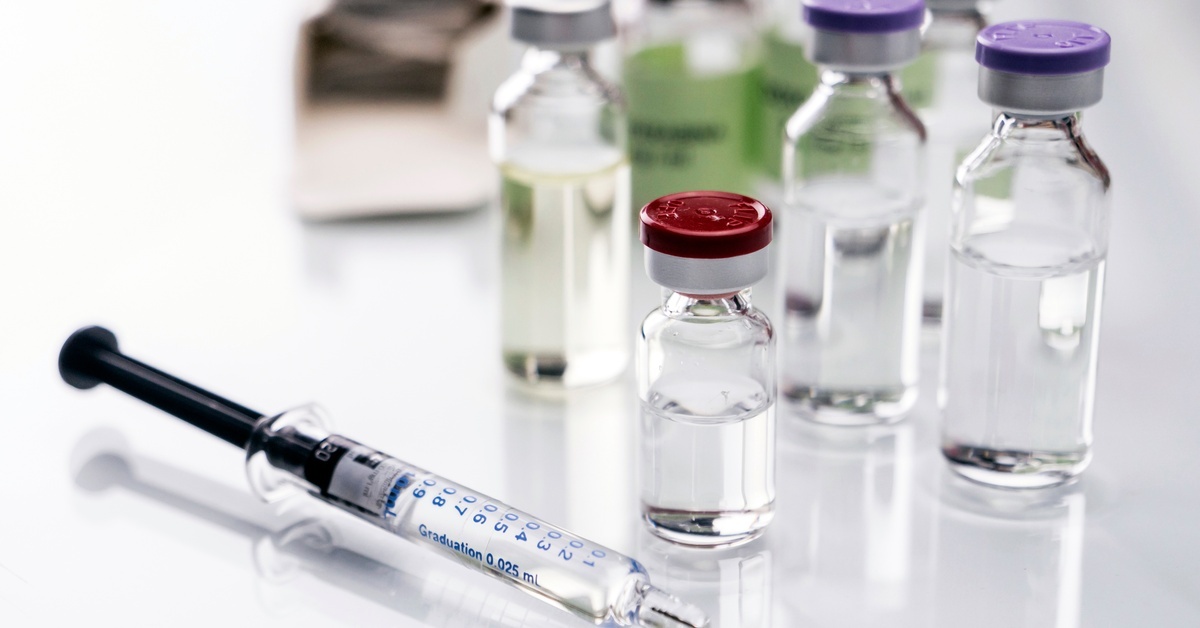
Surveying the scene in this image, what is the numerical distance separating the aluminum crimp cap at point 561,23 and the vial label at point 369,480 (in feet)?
1.11

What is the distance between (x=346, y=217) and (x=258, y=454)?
498mm

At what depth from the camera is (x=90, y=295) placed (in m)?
1.38

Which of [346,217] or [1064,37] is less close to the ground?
[1064,37]

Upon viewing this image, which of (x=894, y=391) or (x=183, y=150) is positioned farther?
(x=183, y=150)

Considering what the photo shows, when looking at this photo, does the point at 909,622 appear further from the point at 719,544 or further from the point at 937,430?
the point at 937,430

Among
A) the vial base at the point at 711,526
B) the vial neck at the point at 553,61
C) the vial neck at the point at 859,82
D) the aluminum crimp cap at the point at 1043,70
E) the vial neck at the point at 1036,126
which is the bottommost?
the vial base at the point at 711,526

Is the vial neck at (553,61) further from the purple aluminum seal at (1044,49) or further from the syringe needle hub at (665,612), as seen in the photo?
the syringe needle hub at (665,612)

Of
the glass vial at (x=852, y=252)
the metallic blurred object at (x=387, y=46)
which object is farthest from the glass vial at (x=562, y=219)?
the metallic blurred object at (x=387, y=46)

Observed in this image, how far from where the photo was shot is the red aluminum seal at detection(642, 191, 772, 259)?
883 mm

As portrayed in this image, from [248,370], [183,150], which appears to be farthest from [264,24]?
[248,370]

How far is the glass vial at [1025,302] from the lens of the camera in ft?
3.25

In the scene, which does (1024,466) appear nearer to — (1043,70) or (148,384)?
(1043,70)

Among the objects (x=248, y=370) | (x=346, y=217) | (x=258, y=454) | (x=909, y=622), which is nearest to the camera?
(x=909, y=622)

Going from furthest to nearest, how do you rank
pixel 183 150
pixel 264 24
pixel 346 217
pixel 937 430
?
pixel 264 24 → pixel 183 150 → pixel 346 217 → pixel 937 430
